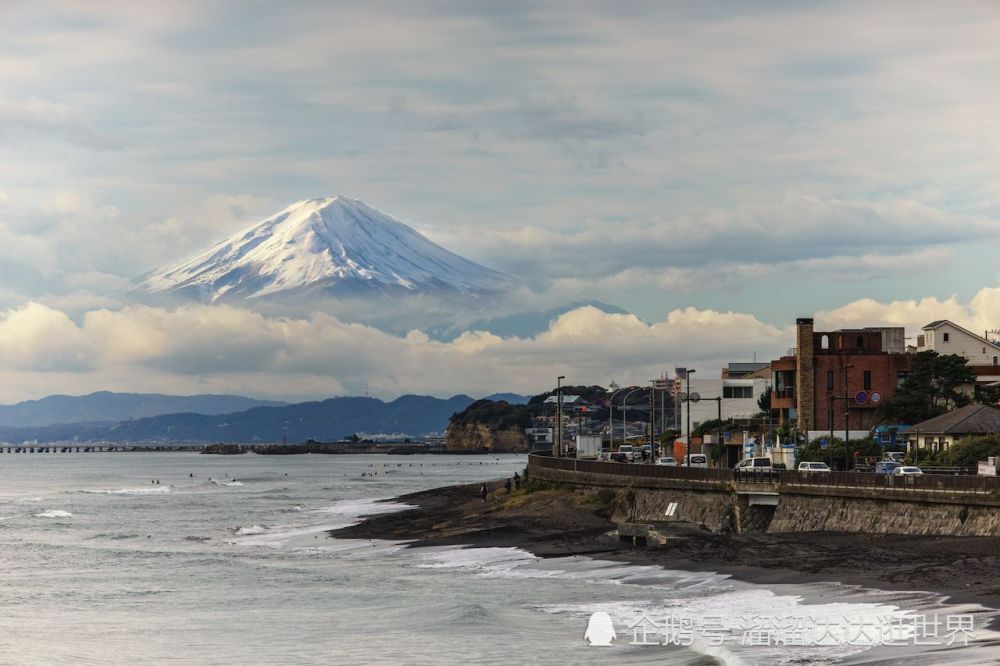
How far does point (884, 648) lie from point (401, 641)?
1569cm

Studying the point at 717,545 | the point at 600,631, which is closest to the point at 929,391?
the point at 717,545

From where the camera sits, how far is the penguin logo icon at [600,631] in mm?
40312

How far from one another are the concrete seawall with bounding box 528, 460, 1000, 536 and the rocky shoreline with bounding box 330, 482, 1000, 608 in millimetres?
984

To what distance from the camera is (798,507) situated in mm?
65125

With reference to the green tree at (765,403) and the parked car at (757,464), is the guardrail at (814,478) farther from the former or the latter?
the green tree at (765,403)

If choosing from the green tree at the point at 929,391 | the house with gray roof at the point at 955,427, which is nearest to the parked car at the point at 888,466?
the house with gray roof at the point at 955,427

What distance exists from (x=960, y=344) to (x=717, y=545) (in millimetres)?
62052

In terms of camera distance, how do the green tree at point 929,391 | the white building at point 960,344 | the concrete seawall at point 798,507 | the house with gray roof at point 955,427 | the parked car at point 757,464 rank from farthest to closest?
1. the white building at point 960,344
2. the green tree at point 929,391
3. the house with gray roof at point 955,427
4. the parked car at point 757,464
5. the concrete seawall at point 798,507

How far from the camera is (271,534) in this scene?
3497 inches

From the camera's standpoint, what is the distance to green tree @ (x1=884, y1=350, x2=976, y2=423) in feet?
315

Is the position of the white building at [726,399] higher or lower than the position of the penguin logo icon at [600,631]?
higher

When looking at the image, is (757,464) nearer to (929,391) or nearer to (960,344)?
(929,391)

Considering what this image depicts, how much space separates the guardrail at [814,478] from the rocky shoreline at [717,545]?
2275 mm

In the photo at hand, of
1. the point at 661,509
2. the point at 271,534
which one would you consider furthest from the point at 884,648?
the point at 271,534
